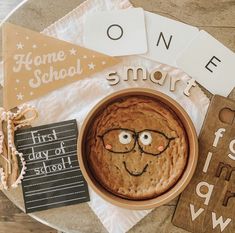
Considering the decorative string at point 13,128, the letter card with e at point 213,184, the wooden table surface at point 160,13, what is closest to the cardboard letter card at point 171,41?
the wooden table surface at point 160,13

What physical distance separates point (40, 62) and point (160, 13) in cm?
27

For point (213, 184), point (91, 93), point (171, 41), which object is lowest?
point (213, 184)

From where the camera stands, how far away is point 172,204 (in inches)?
35.9

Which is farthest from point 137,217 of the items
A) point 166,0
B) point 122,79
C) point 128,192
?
point 166,0

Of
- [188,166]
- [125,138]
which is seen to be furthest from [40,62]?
[188,166]

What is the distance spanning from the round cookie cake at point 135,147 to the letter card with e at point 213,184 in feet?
0.21

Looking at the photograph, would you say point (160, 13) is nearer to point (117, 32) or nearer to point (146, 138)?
point (117, 32)

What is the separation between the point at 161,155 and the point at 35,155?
26 centimetres

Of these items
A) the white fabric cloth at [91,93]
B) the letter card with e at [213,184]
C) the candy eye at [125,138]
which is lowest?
the letter card with e at [213,184]

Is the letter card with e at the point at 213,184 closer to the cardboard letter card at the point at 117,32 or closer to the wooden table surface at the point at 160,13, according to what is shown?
the wooden table surface at the point at 160,13

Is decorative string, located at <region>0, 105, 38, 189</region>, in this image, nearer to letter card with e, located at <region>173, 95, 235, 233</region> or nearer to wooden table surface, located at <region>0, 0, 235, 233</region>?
wooden table surface, located at <region>0, 0, 235, 233</region>

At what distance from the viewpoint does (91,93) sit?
36.6 inches

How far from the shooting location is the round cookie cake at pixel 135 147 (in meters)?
→ 0.88

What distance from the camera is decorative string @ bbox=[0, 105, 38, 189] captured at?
917mm
